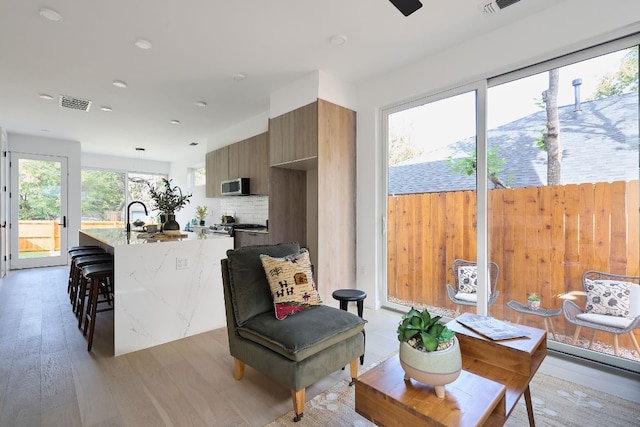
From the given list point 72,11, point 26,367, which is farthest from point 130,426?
point 72,11

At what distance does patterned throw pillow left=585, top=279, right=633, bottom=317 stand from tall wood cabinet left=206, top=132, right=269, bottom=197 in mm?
3786

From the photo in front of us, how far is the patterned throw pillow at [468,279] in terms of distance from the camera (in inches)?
118

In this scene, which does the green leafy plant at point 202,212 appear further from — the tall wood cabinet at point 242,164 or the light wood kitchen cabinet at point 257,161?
the light wood kitchen cabinet at point 257,161

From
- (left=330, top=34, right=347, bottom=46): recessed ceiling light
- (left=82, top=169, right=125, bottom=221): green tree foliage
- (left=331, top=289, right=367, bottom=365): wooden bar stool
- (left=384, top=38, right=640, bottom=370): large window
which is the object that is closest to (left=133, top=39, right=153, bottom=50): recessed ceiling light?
(left=330, top=34, right=347, bottom=46): recessed ceiling light

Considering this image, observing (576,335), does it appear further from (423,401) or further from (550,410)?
(423,401)

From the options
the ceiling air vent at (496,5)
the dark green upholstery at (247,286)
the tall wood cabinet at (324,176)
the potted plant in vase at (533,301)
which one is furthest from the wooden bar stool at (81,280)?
the ceiling air vent at (496,5)

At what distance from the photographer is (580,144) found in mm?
2379

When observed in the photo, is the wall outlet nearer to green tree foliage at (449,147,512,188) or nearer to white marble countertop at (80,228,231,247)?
white marble countertop at (80,228,231,247)

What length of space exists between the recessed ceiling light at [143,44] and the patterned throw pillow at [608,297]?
4.31m

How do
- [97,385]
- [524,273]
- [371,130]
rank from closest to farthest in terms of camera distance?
[97,385], [524,273], [371,130]

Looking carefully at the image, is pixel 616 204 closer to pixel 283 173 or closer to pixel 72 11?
pixel 283 173

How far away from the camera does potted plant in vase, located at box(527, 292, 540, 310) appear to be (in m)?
2.62

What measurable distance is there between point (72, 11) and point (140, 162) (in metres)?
6.78

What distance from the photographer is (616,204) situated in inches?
88.2
